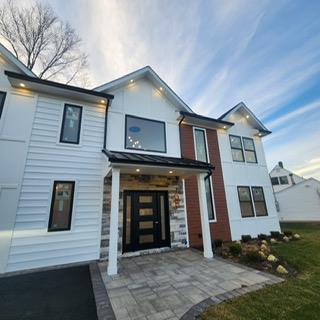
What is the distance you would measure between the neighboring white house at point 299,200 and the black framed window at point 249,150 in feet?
51.1

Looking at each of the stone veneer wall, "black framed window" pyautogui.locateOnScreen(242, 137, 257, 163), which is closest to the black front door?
the stone veneer wall

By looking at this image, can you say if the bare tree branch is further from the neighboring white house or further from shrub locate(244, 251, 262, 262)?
the neighboring white house

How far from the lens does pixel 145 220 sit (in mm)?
6883

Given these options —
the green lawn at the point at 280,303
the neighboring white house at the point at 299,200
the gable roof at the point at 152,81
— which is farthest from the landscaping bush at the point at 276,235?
the neighboring white house at the point at 299,200

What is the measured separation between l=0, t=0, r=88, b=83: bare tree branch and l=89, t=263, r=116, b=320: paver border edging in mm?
12737

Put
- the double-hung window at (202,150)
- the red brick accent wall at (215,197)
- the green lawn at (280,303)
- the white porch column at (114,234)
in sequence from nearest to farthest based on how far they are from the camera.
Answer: the green lawn at (280,303)
the white porch column at (114,234)
the red brick accent wall at (215,197)
the double-hung window at (202,150)

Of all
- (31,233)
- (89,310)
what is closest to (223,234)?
(89,310)

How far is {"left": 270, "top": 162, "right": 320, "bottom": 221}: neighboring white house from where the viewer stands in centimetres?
1964

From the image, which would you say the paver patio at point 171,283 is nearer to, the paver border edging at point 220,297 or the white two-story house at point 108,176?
the paver border edging at point 220,297

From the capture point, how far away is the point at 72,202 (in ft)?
19.0

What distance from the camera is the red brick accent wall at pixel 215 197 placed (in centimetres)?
761

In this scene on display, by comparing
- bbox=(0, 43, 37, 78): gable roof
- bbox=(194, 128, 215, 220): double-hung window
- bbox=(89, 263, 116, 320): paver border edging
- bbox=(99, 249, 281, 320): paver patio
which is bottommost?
bbox=(99, 249, 281, 320): paver patio

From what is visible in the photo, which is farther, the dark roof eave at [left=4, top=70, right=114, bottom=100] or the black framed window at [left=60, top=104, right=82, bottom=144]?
the black framed window at [left=60, top=104, right=82, bottom=144]

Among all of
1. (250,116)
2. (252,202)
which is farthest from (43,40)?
(252,202)
